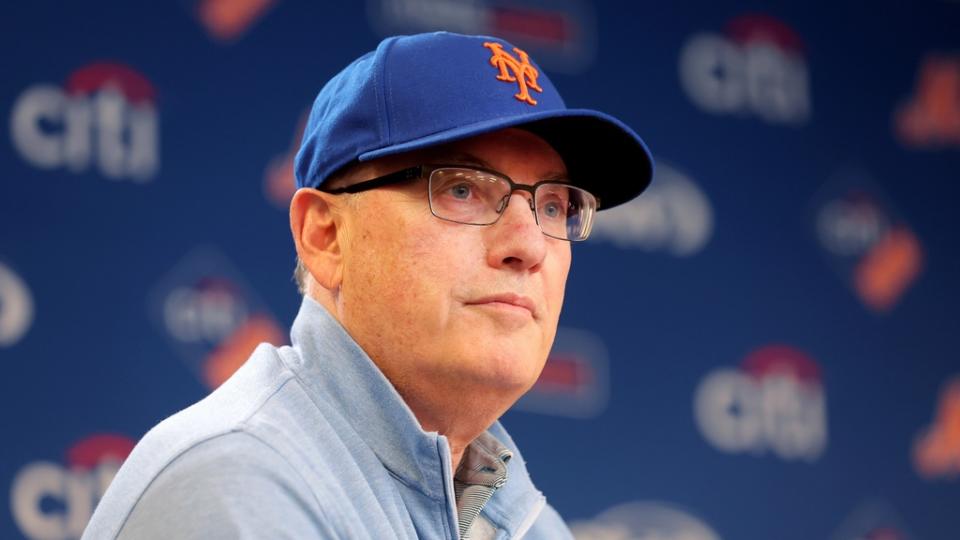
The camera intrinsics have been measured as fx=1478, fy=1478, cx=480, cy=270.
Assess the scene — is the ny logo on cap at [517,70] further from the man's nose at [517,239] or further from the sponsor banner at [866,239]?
the sponsor banner at [866,239]

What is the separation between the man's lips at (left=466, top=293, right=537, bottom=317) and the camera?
4.55 feet

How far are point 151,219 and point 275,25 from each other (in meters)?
0.44

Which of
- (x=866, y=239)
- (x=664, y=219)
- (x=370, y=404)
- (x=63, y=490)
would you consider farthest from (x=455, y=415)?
(x=866, y=239)

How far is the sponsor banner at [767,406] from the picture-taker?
286 cm

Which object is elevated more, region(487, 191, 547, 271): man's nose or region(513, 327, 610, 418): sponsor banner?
region(487, 191, 547, 271): man's nose

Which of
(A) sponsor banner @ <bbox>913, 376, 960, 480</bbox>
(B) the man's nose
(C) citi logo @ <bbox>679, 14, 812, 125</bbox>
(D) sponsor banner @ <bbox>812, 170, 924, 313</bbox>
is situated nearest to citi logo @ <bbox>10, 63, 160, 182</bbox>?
(B) the man's nose

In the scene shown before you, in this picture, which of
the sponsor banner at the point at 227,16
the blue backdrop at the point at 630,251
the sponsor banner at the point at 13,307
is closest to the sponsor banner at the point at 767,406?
the blue backdrop at the point at 630,251

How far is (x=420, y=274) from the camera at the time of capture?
1.39 meters

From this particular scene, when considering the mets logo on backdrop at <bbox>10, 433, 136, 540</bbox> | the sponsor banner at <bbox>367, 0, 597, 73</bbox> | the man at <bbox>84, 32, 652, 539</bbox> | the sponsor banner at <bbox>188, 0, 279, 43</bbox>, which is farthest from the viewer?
the sponsor banner at <bbox>367, 0, 597, 73</bbox>

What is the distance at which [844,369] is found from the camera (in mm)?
3033

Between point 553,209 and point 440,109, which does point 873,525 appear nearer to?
point 553,209

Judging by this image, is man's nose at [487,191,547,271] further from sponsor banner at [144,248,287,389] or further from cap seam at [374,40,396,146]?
sponsor banner at [144,248,287,389]

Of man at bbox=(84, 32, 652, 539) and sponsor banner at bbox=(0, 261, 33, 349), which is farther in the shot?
sponsor banner at bbox=(0, 261, 33, 349)

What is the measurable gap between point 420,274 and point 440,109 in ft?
0.51
